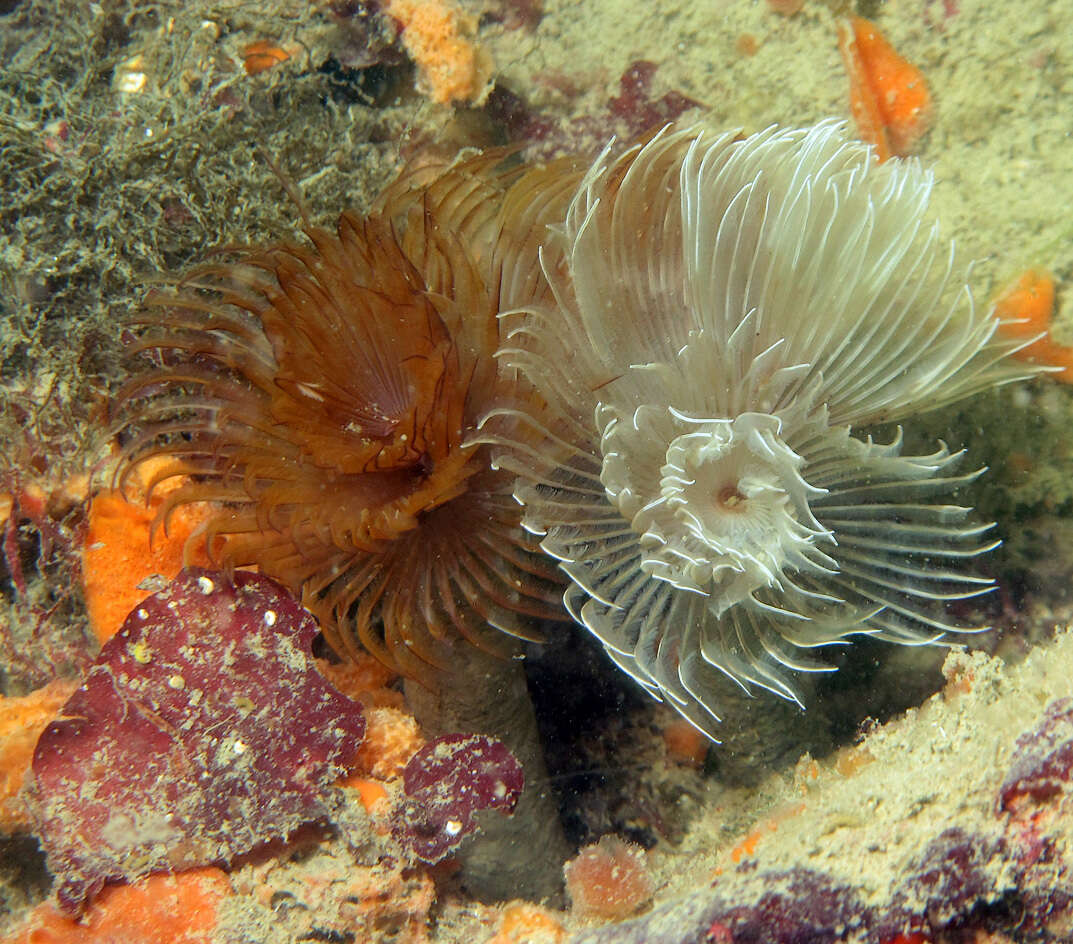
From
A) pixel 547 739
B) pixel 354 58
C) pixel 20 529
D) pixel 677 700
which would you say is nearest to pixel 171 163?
pixel 354 58

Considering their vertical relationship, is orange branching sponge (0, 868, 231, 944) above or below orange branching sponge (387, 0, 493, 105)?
below

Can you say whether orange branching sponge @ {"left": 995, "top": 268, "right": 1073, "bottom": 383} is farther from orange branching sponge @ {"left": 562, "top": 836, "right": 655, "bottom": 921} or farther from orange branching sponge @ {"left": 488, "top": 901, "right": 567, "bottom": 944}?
orange branching sponge @ {"left": 488, "top": 901, "right": 567, "bottom": 944}

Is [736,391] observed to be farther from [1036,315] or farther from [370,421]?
[1036,315]

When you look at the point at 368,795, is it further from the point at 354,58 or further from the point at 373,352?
the point at 354,58

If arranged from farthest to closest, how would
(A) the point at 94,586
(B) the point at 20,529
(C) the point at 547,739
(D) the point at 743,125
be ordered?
1. (C) the point at 547,739
2. (D) the point at 743,125
3. (B) the point at 20,529
4. (A) the point at 94,586

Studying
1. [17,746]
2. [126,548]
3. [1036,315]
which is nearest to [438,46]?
[126,548]

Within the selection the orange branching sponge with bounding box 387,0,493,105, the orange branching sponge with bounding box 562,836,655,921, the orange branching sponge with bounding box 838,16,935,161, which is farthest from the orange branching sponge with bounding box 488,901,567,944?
the orange branching sponge with bounding box 387,0,493,105
